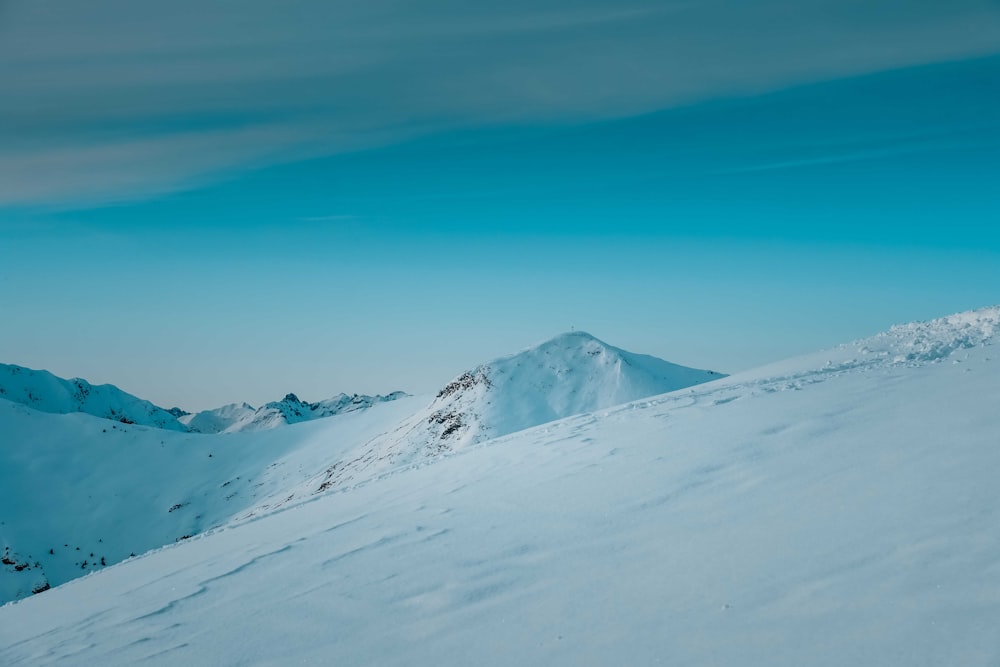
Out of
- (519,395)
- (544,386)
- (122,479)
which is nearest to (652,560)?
(519,395)

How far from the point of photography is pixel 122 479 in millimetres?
66188

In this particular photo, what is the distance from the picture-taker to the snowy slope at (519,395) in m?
51.2

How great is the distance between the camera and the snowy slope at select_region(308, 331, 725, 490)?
51.2 metres

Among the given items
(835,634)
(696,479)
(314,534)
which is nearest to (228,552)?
(314,534)

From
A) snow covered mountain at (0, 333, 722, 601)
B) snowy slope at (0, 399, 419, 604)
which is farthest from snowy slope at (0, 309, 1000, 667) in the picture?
snowy slope at (0, 399, 419, 604)

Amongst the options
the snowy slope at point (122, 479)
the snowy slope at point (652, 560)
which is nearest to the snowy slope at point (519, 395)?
the snowy slope at point (122, 479)

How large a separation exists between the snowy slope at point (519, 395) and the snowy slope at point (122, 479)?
9.45m

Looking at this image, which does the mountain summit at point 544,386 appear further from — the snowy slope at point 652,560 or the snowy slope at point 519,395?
the snowy slope at point 652,560

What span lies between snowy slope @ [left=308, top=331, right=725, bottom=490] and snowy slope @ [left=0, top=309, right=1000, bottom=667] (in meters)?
35.6

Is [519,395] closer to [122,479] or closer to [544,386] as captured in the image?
[544,386]

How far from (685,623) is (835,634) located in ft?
4.03

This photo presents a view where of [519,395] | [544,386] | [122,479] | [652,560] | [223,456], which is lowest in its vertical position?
[652,560]

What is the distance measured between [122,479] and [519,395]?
1764 inches

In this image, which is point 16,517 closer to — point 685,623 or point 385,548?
point 385,548
